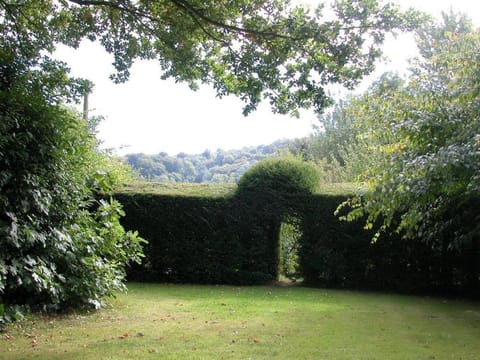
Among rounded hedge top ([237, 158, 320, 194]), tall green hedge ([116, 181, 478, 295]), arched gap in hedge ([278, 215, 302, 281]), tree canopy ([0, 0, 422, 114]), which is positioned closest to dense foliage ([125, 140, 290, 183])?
arched gap in hedge ([278, 215, 302, 281])

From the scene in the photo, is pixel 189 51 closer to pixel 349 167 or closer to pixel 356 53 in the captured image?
pixel 356 53

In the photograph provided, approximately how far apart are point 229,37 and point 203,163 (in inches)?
1461

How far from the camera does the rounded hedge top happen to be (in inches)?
447

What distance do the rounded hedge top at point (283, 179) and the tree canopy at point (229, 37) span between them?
350 centimetres

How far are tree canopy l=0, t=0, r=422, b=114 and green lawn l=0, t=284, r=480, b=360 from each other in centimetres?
333

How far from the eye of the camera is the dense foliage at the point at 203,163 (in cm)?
3930

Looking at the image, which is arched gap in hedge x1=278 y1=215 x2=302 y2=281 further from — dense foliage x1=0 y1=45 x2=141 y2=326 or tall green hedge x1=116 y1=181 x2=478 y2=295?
dense foliage x1=0 y1=45 x2=141 y2=326

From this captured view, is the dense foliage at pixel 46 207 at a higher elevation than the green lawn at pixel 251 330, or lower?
higher

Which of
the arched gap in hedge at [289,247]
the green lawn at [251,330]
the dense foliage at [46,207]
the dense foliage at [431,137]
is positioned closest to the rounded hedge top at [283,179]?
the arched gap in hedge at [289,247]

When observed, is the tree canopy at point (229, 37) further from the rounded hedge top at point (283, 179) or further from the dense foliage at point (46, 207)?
the rounded hedge top at point (283, 179)

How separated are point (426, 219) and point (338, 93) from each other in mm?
21438

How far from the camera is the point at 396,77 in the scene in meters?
31.8

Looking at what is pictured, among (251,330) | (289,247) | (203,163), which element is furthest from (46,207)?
(203,163)

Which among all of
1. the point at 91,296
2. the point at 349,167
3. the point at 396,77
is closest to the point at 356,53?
the point at 91,296
